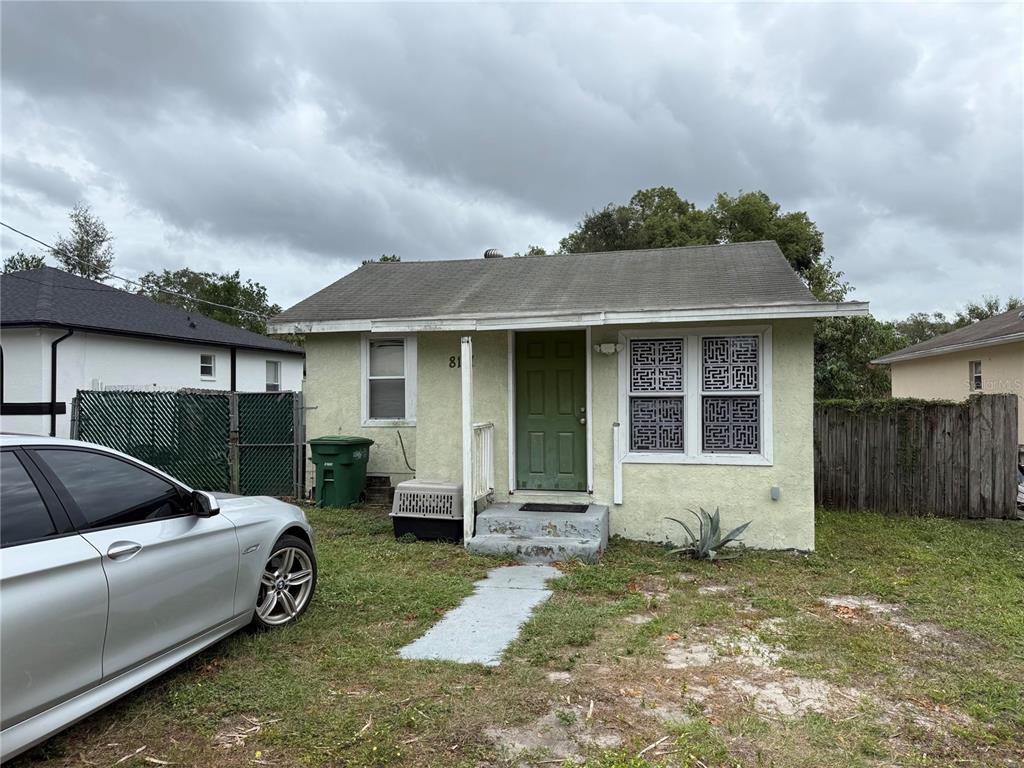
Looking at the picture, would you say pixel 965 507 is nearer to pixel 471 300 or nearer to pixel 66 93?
pixel 471 300

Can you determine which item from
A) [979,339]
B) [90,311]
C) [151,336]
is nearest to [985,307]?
[979,339]

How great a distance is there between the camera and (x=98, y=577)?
2645mm

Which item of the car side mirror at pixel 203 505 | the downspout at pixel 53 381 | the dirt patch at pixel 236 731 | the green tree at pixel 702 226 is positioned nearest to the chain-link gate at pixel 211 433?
the downspout at pixel 53 381

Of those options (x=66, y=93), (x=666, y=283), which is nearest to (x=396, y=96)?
(x=66, y=93)

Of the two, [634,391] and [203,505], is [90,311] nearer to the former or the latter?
[634,391]

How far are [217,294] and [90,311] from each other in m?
16.6

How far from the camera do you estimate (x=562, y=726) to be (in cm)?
297

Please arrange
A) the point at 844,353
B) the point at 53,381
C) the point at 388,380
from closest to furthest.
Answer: the point at 388,380 → the point at 53,381 → the point at 844,353

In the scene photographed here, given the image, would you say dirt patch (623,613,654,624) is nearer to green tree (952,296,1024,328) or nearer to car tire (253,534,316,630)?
car tire (253,534,316,630)

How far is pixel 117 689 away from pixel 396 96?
11653mm

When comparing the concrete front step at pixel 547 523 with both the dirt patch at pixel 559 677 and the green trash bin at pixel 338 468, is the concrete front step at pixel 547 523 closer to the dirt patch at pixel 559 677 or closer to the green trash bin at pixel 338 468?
the dirt patch at pixel 559 677

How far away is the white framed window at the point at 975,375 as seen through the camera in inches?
557

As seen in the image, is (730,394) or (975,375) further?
(975,375)

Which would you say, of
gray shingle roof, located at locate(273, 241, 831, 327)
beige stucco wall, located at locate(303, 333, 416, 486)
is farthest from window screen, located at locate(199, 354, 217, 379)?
beige stucco wall, located at locate(303, 333, 416, 486)
